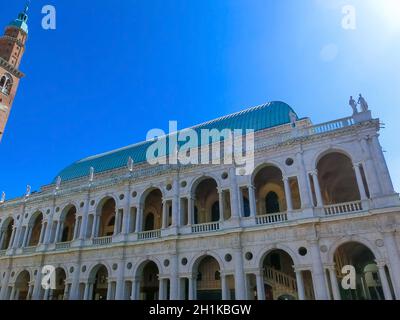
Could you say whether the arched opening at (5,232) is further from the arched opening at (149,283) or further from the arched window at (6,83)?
the arched opening at (149,283)

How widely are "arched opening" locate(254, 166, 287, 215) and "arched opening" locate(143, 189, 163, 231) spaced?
1086 cm

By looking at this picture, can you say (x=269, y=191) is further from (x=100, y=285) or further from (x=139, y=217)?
(x=100, y=285)

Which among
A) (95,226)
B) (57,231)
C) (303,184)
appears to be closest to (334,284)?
(303,184)

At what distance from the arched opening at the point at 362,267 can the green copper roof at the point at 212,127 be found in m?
13.0

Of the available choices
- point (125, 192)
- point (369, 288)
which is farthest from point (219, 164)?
point (369, 288)

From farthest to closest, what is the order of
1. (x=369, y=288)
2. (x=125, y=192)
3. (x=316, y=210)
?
(x=125, y=192)
(x=369, y=288)
(x=316, y=210)

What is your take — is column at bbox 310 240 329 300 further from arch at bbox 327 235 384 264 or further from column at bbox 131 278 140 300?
column at bbox 131 278 140 300

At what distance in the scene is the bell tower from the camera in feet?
140

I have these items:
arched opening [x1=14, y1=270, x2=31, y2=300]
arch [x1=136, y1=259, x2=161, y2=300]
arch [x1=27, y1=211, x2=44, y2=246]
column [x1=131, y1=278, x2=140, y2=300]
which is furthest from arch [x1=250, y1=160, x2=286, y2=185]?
arched opening [x1=14, y1=270, x2=31, y2=300]

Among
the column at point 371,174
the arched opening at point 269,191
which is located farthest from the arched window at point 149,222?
the column at point 371,174
